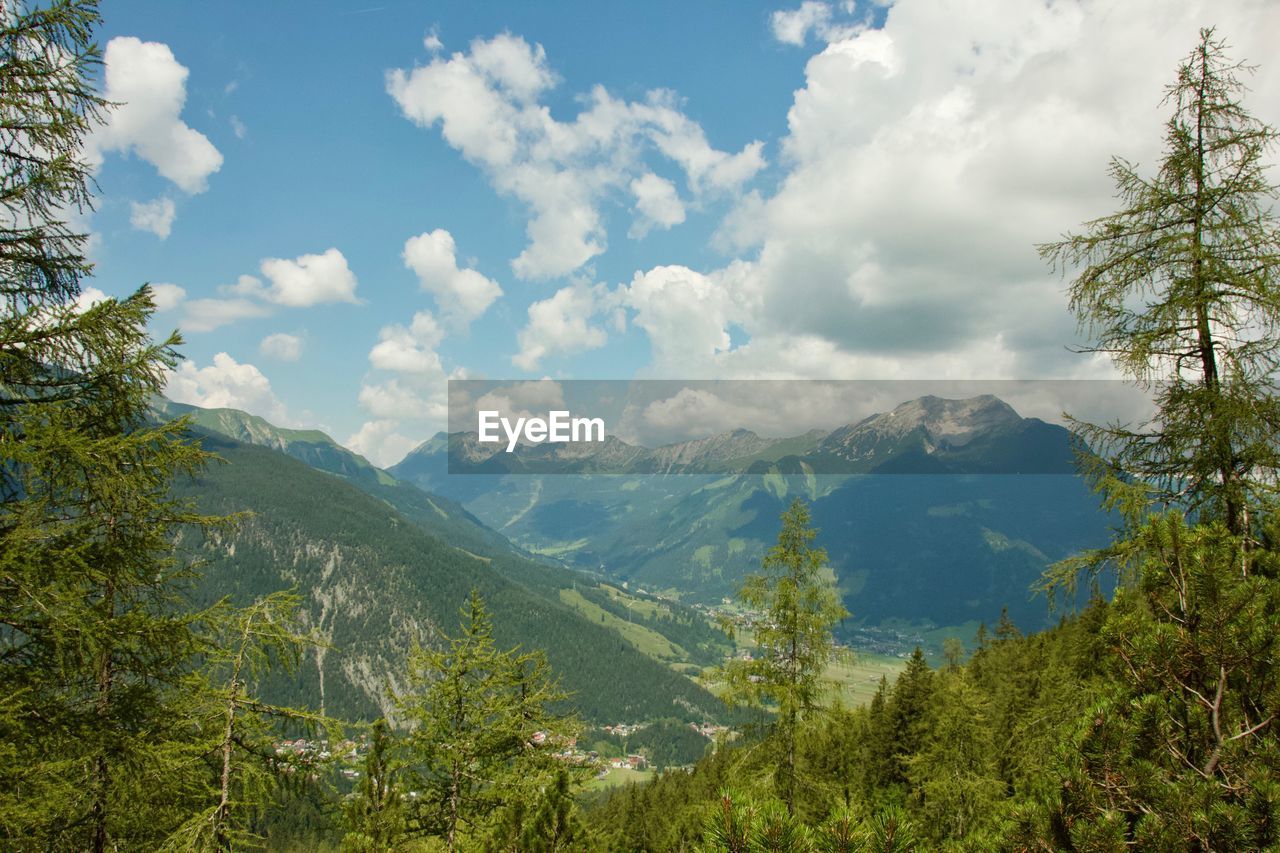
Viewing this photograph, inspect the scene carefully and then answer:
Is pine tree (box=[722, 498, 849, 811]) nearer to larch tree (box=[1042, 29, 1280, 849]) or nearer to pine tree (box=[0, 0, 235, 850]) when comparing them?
larch tree (box=[1042, 29, 1280, 849])

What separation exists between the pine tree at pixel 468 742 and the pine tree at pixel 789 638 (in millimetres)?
5010

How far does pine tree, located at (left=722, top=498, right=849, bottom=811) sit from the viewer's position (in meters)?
13.3

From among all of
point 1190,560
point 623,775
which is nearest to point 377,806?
point 1190,560

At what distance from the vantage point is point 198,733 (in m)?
7.99

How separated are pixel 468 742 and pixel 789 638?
7.92m

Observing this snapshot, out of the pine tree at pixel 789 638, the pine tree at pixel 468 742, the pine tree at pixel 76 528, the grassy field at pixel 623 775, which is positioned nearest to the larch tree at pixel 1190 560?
the pine tree at pixel 789 638

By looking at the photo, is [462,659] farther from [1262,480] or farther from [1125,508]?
[1262,480]

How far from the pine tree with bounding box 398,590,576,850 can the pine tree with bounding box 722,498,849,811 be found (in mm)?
5010

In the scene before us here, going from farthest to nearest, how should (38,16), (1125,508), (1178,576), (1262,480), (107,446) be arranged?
(1125,508), (1262,480), (38,16), (107,446), (1178,576)

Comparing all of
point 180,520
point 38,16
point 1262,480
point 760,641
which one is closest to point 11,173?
point 38,16

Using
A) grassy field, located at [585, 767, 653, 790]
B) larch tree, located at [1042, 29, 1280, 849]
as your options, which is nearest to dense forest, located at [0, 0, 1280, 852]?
larch tree, located at [1042, 29, 1280, 849]

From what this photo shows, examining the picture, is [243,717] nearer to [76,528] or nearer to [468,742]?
[76,528]

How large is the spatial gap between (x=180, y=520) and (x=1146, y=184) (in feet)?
49.9

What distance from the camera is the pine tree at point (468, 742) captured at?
13203 millimetres
